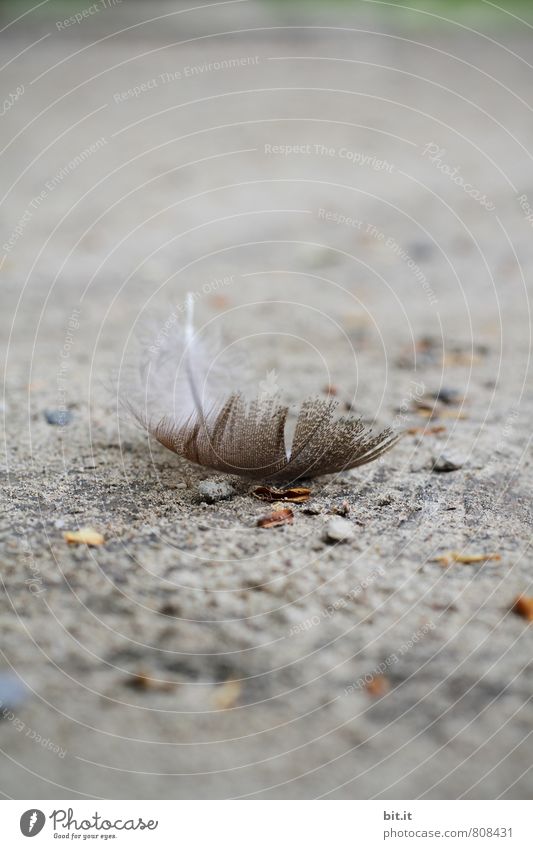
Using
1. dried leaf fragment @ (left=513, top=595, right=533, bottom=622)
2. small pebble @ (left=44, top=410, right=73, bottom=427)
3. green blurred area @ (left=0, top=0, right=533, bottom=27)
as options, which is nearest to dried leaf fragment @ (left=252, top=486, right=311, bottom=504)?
dried leaf fragment @ (left=513, top=595, right=533, bottom=622)

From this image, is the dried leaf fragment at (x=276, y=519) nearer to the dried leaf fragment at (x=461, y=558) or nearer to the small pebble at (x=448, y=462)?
the dried leaf fragment at (x=461, y=558)

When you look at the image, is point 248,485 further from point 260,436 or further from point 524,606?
point 524,606

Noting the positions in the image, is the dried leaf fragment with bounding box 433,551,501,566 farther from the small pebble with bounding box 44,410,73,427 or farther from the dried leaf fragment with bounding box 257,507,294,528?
the small pebble with bounding box 44,410,73,427

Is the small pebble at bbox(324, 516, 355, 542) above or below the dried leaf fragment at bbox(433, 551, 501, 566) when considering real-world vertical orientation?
above

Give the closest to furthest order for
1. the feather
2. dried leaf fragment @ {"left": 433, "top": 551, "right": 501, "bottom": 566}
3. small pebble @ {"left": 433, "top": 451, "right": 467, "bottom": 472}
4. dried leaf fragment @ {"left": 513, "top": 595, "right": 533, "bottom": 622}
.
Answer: dried leaf fragment @ {"left": 513, "top": 595, "right": 533, "bottom": 622} → dried leaf fragment @ {"left": 433, "top": 551, "right": 501, "bottom": 566} → the feather → small pebble @ {"left": 433, "top": 451, "right": 467, "bottom": 472}

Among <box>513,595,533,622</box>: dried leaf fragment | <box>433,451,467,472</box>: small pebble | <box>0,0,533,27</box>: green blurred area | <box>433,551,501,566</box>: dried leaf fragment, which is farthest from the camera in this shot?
<box>0,0,533,27</box>: green blurred area
